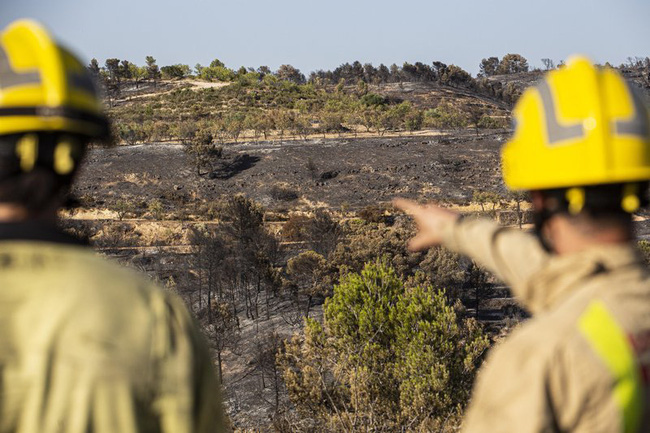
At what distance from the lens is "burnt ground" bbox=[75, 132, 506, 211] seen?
45.2 metres

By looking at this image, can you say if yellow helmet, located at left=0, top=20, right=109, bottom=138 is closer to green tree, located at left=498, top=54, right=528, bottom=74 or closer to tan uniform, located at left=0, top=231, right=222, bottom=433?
tan uniform, located at left=0, top=231, right=222, bottom=433

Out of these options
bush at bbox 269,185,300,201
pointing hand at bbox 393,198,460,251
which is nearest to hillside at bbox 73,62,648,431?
bush at bbox 269,185,300,201

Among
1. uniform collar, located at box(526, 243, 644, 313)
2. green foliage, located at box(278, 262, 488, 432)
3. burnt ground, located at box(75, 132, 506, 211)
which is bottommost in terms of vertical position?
green foliage, located at box(278, 262, 488, 432)

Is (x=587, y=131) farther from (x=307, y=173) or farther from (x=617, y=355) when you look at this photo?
(x=307, y=173)

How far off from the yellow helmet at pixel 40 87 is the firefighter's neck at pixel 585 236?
3.40ft

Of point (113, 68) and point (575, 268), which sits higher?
point (113, 68)

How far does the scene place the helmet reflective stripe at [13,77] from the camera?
1353mm

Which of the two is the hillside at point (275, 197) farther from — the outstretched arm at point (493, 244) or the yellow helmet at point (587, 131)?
the yellow helmet at point (587, 131)

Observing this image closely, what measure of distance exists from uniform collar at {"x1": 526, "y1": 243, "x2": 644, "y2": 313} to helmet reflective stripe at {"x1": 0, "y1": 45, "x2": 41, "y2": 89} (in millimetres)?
1115

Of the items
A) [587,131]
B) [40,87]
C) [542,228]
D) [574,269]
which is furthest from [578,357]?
[40,87]

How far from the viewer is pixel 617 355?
133 centimetres

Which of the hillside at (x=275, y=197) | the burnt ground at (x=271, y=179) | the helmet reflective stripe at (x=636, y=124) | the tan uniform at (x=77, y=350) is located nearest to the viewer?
the tan uniform at (x=77, y=350)

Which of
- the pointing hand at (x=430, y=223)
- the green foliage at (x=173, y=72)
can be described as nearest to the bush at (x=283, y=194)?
the pointing hand at (x=430, y=223)

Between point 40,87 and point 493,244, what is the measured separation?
44.9 inches
